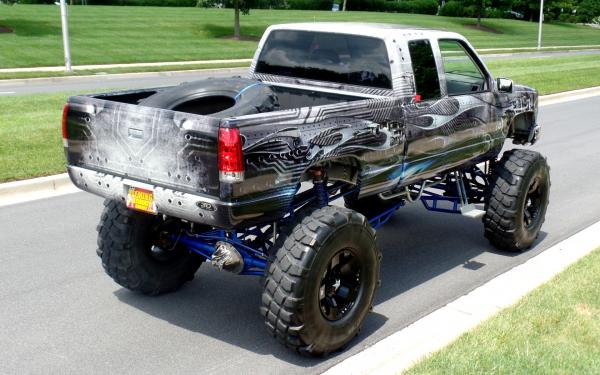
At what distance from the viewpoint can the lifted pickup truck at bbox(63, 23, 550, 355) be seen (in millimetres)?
4664

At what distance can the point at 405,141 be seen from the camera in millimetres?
5914

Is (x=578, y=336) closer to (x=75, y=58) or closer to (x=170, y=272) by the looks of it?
(x=170, y=272)

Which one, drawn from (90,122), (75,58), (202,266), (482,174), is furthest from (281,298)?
(75,58)

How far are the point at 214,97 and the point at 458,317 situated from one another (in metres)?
2.41

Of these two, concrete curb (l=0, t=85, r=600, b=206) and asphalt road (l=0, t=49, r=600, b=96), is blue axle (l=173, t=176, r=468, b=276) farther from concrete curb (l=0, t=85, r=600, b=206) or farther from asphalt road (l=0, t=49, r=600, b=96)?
asphalt road (l=0, t=49, r=600, b=96)

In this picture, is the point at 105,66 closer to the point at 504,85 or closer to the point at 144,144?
the point at 504,85

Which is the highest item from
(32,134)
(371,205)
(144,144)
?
(144,144)

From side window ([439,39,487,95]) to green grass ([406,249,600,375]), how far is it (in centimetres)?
210

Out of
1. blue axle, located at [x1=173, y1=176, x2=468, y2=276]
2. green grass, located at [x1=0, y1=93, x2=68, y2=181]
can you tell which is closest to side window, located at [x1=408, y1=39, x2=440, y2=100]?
blue axle, located at [x1=173, y1=176, x2=468, y2=276]

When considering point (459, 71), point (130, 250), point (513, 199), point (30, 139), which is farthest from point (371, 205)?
point (30, 139)

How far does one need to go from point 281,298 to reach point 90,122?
5.95 ft

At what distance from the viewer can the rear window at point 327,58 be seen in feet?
20.2

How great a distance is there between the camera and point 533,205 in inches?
295

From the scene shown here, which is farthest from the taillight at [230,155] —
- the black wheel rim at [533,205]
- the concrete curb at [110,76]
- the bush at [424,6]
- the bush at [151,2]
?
the bush at [424,6]
